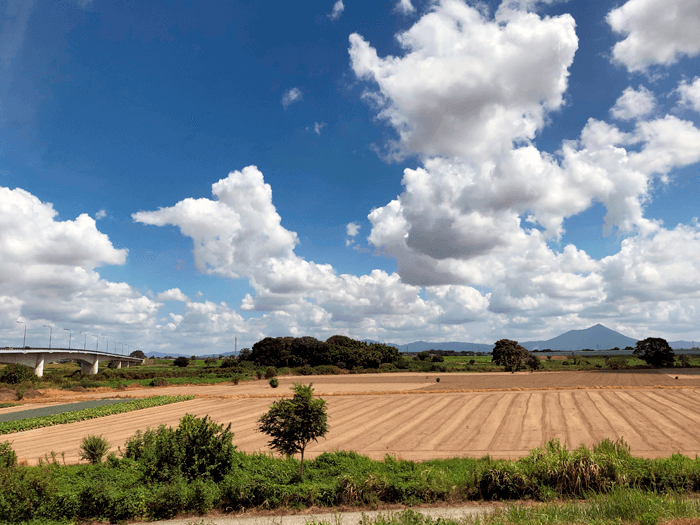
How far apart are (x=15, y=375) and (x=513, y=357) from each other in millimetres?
114985

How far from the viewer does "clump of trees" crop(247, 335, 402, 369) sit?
443 ft

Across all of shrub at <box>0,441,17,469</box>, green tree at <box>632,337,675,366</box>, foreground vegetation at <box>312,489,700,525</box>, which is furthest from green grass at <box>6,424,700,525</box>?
green tree at <box>632,337,675,366</box>

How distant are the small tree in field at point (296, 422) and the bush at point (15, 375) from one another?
302ft

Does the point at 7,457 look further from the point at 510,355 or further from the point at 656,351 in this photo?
the point at 656,351

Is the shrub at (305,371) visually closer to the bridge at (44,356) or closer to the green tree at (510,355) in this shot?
the green tree at (510,355)

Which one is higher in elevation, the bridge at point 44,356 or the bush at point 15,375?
the bridge at point 44,356

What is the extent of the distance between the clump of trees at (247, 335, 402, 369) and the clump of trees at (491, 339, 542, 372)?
111 ft

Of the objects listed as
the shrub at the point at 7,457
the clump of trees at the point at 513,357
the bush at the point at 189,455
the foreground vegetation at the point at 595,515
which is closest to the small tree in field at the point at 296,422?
the bush at the point at 189,455

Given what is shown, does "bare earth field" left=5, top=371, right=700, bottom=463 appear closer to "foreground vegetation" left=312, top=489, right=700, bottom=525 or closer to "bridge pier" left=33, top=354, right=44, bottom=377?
"foreground vegetation" left=312, top=489, right=700, bottom=525

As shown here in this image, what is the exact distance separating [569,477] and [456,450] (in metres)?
10.5

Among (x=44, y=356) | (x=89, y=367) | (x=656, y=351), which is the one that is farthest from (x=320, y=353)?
(x=656, y=351)

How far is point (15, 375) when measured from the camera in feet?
287

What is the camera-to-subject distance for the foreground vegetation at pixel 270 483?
1566 centimetres

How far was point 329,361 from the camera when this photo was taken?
134 meters
